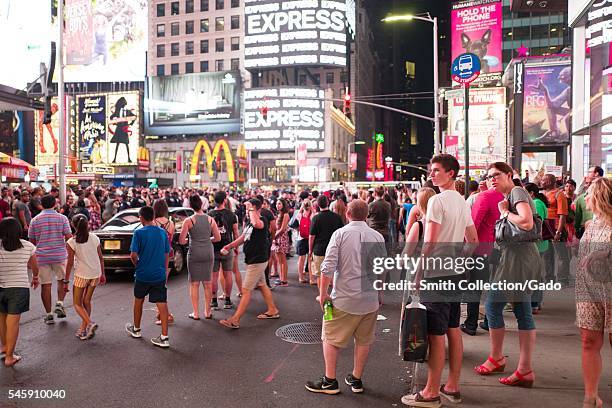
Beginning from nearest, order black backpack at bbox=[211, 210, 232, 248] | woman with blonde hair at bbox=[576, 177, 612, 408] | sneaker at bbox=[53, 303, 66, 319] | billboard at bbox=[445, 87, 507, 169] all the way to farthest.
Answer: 1. woman with blonde hair at bbox=[576, 177, 612, 408]
2. sneaker at bbox=[53, 303, 66, 319]
3. black backpack at bbox=[211, 210, 232, 248]
4. billboard at bbox=[445, 87, 507, 169]

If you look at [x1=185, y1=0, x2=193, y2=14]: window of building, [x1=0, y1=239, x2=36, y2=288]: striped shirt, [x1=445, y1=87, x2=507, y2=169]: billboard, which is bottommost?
[x1=0, y1=239, x2=36, y2=288]: striped shirt

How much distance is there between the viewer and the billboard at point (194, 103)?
73.1 m

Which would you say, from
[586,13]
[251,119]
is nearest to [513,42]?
[251,119]

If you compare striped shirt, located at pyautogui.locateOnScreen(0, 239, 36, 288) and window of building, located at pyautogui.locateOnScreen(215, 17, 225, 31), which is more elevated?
window of building, located at pyautogui.locateOnScreen(215, 17, 225, 31)

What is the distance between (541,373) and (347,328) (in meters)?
2.18

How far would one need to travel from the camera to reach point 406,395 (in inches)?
201

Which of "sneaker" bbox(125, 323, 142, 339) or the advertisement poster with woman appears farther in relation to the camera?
the advertisement poster with woman

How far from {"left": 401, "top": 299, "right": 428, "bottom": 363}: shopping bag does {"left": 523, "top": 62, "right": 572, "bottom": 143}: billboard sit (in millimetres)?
37587

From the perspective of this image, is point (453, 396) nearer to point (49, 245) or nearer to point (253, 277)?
point (253, 277)

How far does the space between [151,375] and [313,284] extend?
19.8 feet

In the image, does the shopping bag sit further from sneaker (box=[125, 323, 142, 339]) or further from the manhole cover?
sneaker (box=[125, 323, 142, 339])

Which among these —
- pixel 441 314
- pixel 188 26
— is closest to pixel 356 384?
pixel 441 314

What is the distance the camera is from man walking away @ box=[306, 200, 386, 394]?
17.1ft

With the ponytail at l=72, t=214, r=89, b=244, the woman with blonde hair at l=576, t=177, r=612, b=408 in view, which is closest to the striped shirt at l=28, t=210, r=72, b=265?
the ponytail at l=72, t=214, r=89, b=244
